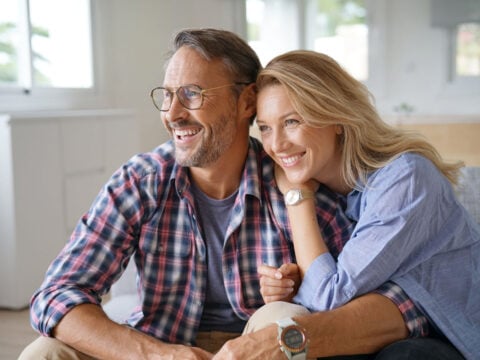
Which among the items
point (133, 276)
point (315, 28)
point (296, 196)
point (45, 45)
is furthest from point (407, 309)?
point (315, 28)

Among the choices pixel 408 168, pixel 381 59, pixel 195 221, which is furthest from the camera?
Answer: pixel 381 59

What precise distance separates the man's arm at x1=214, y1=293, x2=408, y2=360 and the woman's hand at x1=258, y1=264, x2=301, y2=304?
0.50 feet

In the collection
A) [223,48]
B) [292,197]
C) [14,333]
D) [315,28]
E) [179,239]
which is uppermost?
[315,28]

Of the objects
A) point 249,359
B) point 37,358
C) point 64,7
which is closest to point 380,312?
point 249,359

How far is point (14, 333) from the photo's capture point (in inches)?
115

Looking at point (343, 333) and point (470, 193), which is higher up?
point (470, 193)

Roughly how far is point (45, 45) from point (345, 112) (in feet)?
9.81

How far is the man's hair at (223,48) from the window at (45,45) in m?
2.30

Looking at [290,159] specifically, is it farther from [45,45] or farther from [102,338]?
[45,45]

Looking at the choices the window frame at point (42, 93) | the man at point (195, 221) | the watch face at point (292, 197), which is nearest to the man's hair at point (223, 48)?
the man at point (195, 221)

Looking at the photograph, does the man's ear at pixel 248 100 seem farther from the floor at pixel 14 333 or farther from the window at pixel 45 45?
the window at pixel 45 45

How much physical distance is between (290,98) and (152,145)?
371cm

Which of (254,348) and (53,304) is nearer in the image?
(254,348)

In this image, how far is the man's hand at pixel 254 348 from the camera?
1.36m
